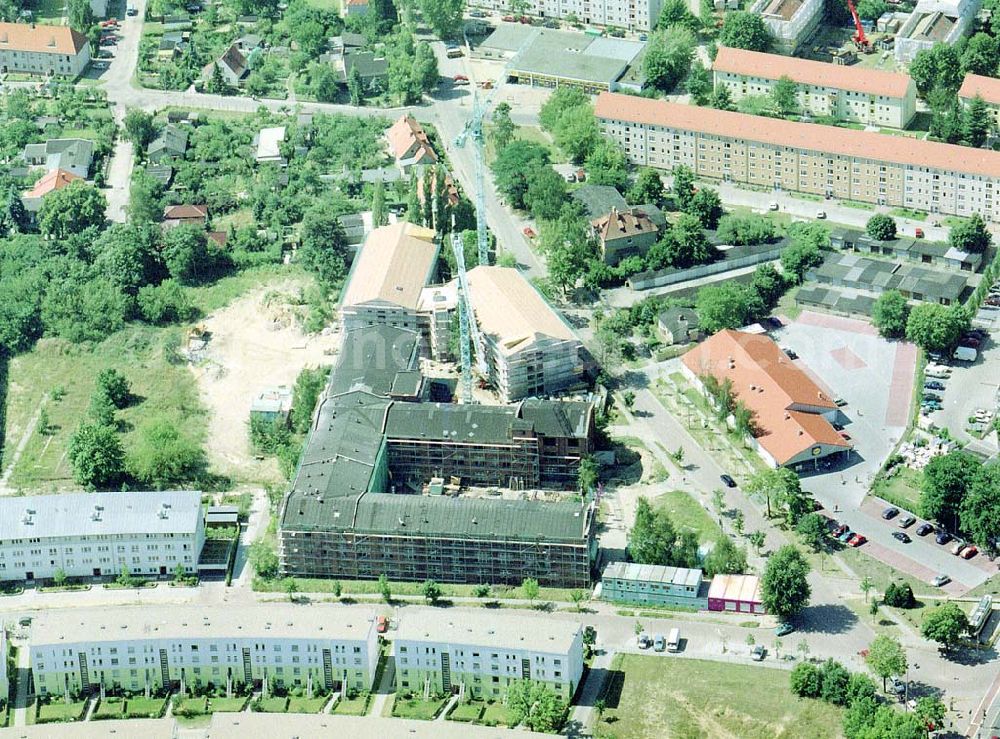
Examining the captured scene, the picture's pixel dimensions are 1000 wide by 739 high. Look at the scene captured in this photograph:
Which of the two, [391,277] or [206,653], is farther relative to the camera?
[391,277]

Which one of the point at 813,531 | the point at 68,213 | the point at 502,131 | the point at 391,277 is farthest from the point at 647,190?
the point at 68,213

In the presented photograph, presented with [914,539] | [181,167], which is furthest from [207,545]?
[181,167]

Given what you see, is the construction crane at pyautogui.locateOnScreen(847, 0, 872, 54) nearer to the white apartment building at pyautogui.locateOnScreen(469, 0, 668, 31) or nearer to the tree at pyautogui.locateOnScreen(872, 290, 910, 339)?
the white apartment building at pyautogui.locateOnScreen(469, 0, 668, 31)

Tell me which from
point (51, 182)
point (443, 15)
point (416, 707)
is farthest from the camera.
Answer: point (443, 15)

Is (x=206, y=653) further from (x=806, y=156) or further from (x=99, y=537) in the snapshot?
(x=806, y=156)

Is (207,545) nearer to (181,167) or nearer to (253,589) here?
(253,589)

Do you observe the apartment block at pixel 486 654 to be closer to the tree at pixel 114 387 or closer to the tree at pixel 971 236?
the tree at pixel 114 387
